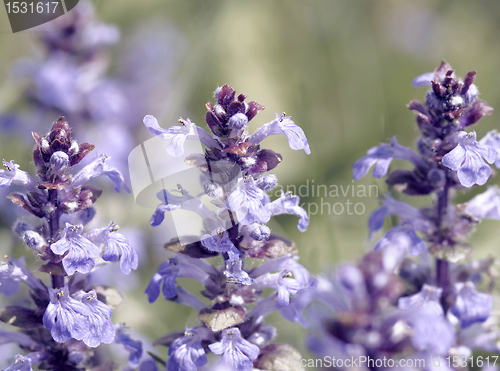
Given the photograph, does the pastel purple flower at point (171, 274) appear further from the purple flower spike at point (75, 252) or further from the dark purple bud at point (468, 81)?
the dark purple bud at point (468, 81)

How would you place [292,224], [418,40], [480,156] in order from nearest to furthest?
[480,156], [292,224], [418,40]

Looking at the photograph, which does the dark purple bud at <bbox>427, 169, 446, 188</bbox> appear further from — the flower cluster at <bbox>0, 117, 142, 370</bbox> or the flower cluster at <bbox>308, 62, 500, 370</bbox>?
the flower cluster at <bbox>0, 117, 142, 370</bbox>

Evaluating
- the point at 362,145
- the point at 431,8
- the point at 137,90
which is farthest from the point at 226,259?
the point at 431,8

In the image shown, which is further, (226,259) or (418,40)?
(418,40)

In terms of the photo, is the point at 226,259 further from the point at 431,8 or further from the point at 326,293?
the point at 431,8

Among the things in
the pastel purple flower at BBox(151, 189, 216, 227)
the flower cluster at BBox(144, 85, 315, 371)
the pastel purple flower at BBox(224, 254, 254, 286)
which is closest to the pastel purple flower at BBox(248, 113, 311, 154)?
the flower cluster at BBox(144, 85, 315, 371)

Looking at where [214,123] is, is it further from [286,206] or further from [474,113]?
[474,113]

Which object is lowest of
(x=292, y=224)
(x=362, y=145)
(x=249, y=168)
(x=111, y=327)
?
(x=292, y=224)

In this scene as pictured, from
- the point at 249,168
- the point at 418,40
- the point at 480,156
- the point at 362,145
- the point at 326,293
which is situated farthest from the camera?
the point at 418,40

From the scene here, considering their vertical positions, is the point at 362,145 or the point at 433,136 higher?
the point at 433,136
